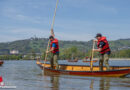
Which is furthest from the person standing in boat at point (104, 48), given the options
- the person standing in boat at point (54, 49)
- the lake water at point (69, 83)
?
the person standing in boat at point (54, 49)

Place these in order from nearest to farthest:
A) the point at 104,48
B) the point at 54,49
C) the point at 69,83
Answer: the point at 69,83
the point at 104,48
the point at 54,49

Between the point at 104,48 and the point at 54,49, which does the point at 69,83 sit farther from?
the point at 54,49

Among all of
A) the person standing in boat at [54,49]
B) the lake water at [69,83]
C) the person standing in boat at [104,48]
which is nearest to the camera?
the lake water at [69,83]

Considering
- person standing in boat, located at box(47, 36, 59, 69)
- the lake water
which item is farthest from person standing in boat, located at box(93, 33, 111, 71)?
person standing in boat, located at box(47, 36, 59, 69)

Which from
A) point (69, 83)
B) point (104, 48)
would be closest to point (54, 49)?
point (104, 48)

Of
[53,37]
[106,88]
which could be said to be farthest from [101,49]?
[106,88]

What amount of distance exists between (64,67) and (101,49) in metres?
6.70

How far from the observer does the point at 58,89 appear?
37.2 feet

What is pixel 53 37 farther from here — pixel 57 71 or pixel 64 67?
pixel 64 67

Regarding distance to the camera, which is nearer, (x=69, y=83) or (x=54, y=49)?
(x=69, y=83)

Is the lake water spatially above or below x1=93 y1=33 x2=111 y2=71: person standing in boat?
below

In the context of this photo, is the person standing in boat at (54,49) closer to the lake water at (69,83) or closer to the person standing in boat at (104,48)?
the lake water at (69,83)

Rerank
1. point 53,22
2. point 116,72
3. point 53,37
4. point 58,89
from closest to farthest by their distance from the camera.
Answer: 1. point 58,89
2. point 116,72
3. point 53,37
4. point 53,22

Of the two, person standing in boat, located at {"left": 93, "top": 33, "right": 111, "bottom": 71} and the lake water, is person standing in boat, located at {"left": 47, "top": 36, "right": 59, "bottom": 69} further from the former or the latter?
person standing in boat, located at {"left": 93, "top": 33, "right": 111, "bottom": 71}
